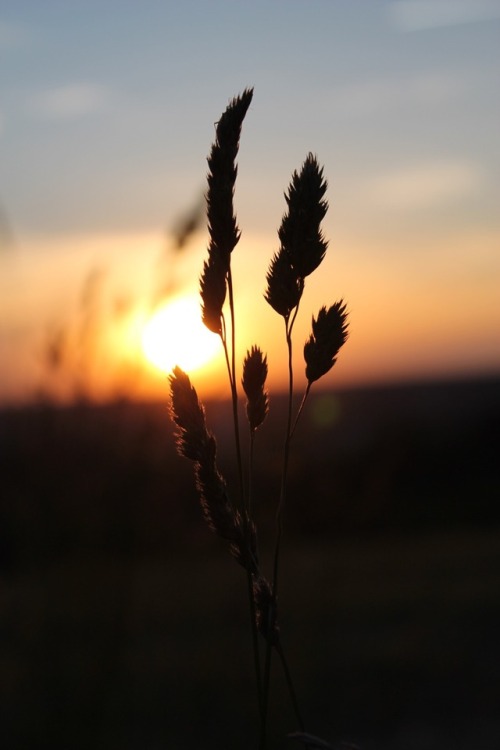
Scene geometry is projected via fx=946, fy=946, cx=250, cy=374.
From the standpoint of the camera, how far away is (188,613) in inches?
233

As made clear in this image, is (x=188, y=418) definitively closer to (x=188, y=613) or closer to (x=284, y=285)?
(x=284, y=285)

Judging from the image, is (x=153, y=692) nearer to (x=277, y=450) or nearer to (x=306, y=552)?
(x=277, y=450)

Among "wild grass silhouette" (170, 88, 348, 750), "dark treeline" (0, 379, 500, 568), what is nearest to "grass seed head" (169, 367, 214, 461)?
"wild grass silhouette" (170, 88, 348, 750)

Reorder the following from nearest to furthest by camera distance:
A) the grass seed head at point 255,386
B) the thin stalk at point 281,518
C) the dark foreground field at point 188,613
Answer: the thin stalk at point 281,518, the grass seed head at point 255,386, the dark foreground field at point 188,613

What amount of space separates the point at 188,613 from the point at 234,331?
529 cm

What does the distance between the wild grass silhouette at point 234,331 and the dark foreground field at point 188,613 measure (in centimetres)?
42

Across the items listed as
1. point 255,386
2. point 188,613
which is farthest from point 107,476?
point 188,613

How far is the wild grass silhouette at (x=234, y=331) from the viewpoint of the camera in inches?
34.3

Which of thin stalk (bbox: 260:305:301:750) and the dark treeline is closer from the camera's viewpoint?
thin stalk (bbox: 260:305:301:750)

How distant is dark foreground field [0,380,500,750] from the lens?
9.74 feet

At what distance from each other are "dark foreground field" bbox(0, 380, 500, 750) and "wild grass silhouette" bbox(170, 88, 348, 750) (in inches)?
16.4

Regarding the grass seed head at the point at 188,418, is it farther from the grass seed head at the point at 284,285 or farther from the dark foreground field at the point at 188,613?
the dark foreground field at the point at 188,613

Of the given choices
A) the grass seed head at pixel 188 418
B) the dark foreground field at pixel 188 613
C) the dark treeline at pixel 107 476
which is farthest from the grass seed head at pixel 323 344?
the dark treeline at pixel 107 476

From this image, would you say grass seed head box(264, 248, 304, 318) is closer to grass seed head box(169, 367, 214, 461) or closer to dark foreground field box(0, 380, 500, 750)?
grass seed head box(169, 367, 214, 461)
